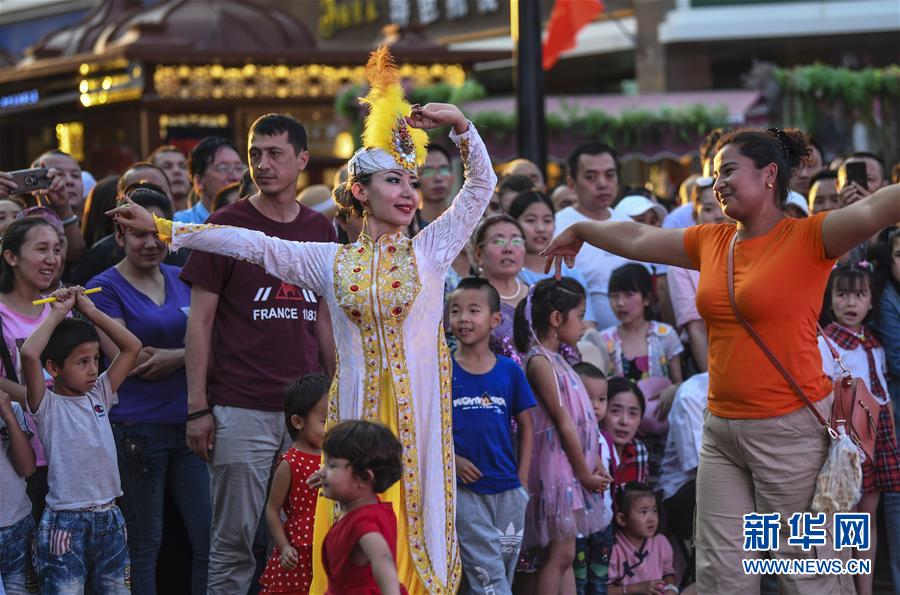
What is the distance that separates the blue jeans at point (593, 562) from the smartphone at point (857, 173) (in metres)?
3.04

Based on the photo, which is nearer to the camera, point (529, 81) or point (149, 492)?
point (149, 492)

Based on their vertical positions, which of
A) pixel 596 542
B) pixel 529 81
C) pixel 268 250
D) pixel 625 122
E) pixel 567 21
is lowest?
pixel 596 542

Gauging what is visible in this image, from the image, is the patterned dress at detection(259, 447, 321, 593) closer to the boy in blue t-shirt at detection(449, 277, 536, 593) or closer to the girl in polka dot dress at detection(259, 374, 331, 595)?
the girl in polka dot dress at detection(259, 374, 331, 595)

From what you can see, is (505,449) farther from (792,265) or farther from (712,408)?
(792,265)

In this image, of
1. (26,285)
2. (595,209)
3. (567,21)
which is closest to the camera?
(26,285)

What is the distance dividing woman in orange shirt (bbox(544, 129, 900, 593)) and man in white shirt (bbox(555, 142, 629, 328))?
2.82 m

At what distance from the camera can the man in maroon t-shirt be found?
6.28 meters

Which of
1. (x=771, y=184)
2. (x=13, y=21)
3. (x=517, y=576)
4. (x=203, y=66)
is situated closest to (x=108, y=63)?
(x=203, y=66)

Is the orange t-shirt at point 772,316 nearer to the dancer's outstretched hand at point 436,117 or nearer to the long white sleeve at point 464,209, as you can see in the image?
the long white sleeve at point 464,209

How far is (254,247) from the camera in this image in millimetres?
5508

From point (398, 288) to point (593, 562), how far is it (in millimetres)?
2582

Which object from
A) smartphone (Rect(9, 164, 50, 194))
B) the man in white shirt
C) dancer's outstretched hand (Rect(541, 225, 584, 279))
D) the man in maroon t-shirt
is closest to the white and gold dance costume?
dancer's outstretched hand (Rect(541, 225, 584, 279))

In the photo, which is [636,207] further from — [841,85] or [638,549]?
[841,85]

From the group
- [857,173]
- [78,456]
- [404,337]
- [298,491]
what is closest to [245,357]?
[298,491]
